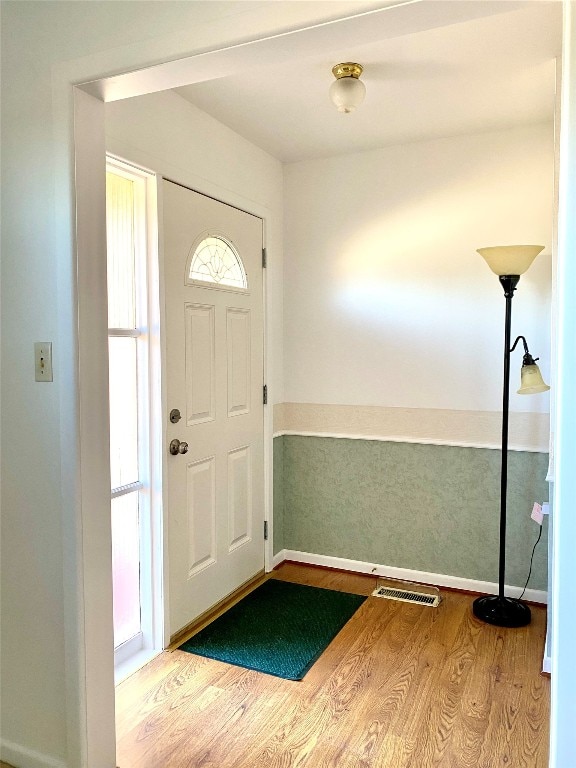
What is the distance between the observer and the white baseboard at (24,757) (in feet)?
5.77

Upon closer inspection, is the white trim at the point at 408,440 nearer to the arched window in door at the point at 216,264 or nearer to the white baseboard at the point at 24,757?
the arched window in door at the point at 216,264

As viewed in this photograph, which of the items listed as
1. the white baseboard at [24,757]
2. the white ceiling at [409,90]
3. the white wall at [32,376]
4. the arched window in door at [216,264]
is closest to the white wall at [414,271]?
the white ceiling at [409,90]

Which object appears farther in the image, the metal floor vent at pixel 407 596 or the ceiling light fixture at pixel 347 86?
the metal floor vent at pixel 407 596

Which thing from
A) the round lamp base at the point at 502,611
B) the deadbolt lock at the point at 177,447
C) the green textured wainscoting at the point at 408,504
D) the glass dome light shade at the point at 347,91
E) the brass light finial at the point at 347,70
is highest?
the brass light finial at the point at 347,70

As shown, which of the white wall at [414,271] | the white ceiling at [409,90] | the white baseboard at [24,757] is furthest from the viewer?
the white wall at [414,271]

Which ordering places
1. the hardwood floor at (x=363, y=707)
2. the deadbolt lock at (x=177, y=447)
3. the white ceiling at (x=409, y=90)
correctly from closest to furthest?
the hardwood floor at (x=363, y=707) < the white ceiling at (x=409, y=90) < the deadbolt lock at (x=177, y=447)

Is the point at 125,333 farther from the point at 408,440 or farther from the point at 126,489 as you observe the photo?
the point at 408,440

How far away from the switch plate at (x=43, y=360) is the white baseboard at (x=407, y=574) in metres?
2.18

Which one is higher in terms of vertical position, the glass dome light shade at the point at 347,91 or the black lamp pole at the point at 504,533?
the glass dome light shade at the point at 347,91

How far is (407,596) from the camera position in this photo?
10.2 ft

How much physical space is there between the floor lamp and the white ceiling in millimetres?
668

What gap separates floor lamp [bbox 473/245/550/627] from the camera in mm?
2654

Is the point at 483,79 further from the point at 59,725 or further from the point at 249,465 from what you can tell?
the point at 59,725

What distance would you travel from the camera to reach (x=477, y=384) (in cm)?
310
